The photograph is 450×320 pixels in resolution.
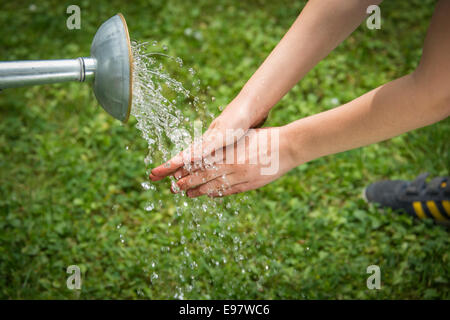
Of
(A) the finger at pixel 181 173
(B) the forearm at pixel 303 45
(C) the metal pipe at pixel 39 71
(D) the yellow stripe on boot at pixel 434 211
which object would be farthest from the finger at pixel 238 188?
(D) the yellow stripe on boot at pixel 434 211

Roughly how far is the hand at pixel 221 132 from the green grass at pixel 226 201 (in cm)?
53

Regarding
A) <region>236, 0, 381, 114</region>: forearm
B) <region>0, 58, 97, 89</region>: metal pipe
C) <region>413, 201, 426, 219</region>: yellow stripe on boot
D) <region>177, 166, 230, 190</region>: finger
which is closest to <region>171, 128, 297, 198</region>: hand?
<region>177, 166, 230, 190</region>: finger

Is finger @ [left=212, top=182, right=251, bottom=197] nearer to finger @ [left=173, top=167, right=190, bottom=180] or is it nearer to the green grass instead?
finger @ [left=173, top=167, right=190, bottom=180]

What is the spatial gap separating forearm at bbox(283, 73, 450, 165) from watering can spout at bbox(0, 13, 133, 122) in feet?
2.28

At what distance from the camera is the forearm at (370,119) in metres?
1.40

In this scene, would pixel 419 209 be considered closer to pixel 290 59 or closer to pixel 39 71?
pixel 290 59

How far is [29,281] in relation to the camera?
85.6 inches

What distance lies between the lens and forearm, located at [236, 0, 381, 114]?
1636 millimetres

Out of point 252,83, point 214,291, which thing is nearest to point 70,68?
point 252,83

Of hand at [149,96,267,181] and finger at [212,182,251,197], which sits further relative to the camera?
finger at [212,182,251,197]

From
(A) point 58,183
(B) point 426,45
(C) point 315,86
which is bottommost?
(A) point 58,183

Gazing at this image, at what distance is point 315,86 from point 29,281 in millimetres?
2029

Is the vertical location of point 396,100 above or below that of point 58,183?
above

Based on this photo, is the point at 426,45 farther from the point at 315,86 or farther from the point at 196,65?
the point at 196,65
